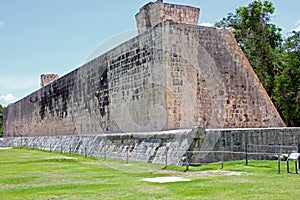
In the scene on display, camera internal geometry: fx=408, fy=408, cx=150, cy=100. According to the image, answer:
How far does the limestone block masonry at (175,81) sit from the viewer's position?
1090 centimetres

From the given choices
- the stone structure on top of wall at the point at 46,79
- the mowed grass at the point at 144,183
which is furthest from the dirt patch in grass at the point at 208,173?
the stone structure on top of wall at the point at 46,79

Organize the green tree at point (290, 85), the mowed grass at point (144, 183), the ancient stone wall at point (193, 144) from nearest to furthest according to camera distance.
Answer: the mowed grass at point (144, 183) < the ancient stone wall at point (193, 144) < the green tree at point (290, 85)

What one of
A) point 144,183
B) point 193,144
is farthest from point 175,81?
point 144,183

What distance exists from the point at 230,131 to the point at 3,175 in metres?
4.66

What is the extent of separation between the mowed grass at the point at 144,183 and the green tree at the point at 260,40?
12590 mm

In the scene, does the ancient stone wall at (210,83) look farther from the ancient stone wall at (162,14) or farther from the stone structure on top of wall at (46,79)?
the stone structure on top of wall at (46,79)

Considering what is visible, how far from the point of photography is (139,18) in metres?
→ 12.7

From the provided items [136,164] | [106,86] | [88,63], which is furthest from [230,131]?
[88,63]

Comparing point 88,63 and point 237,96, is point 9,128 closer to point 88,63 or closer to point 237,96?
point 88,63

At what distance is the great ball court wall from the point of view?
10.9 meters

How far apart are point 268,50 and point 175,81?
1134 cm

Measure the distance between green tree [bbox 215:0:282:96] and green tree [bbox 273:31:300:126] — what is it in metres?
0.95

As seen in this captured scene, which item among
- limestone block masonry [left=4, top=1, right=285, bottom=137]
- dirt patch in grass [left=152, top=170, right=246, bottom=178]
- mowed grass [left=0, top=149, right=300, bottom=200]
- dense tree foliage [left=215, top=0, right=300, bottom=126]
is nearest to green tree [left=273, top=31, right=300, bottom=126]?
dense tree foliage [left=215, top=0, right=300, bottom=126]

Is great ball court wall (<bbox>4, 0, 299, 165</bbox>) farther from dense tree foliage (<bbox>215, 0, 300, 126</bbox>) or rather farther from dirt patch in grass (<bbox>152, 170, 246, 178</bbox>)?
dense tree foliage (<bbox>215, 0, 300, 126</bbox>)
